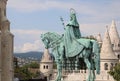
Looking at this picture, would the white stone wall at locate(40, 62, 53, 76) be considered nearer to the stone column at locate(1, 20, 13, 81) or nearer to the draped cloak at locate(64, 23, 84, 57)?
the stone column at locate(1, 20, 13, 81)

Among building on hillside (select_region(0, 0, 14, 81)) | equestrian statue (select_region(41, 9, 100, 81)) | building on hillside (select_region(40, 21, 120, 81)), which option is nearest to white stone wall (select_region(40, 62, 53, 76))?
building on hillside (select_region(40, 21, 120, 81))

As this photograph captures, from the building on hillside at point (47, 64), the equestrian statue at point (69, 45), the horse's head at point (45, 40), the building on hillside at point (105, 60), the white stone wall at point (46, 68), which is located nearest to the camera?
the equestrian statue at point (69, 45)

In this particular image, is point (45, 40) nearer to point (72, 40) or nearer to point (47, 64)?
point (72, 40)

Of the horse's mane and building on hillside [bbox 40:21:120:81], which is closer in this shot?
the horse's mane

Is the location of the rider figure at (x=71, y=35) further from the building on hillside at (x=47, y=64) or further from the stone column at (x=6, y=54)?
the building on hillside at (x=47, y=64)

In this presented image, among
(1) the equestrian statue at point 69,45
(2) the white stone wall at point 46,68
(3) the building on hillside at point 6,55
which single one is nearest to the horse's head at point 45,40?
(1) the equestrian statue at point 69,45

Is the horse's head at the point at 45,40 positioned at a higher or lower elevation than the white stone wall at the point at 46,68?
higher

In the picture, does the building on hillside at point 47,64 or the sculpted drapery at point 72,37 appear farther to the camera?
the building on hillside at point 47,64

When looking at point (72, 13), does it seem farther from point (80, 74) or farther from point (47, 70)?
point (47, 70)

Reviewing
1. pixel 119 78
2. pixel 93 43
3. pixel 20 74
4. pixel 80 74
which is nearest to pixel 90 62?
pixel 93 43

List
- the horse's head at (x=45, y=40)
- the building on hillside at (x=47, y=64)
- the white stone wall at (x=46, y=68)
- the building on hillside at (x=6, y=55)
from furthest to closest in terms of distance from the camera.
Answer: the white stone wall at (x=46, y=68) < the building on hillside at (x=47, y=64) < the building on hillside at (x=6, y=55) < the horse's head at (x=45, y=40)

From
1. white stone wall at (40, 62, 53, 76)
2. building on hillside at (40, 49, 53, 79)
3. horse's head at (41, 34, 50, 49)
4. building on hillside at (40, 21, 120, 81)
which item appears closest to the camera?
horse's head at (41, 34, 50, 49)

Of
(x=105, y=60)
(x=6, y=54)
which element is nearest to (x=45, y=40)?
(x=6, y=54)

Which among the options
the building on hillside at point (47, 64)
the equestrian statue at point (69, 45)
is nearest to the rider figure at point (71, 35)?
the equestrian statue at point (69, 45)
